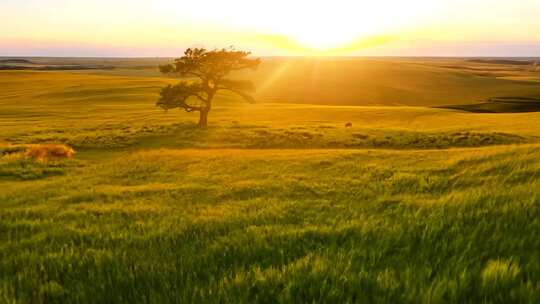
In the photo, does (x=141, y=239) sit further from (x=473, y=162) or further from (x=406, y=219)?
(x=473, y=162)

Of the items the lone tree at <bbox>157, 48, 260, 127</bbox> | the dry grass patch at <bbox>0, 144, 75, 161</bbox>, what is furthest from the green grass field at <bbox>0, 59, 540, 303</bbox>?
the lone tree at <bbox>157, 48, 260, 127</bbox>

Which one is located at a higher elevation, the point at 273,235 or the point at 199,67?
the point at 199,67

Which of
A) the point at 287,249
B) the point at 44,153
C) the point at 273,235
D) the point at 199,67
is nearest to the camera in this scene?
the point at 287,249

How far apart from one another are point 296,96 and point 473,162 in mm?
93295

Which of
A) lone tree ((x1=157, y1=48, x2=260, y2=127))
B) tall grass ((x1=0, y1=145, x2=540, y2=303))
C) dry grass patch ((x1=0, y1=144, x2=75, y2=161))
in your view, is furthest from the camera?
lone tree ((x1=157, y1=48, x2=260, y2=127))

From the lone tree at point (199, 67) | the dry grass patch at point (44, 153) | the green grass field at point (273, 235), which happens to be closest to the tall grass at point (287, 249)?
the green grass field at point (273, 235)

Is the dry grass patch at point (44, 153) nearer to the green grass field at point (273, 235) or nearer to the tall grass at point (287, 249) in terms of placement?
the green grass field at point (273, 235)

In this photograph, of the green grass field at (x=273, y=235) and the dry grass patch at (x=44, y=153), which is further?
the dry grass patch at (x=44, y=153)

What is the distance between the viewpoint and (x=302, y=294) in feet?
9.01

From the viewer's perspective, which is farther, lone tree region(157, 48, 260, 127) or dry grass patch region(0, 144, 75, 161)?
lone tree region(157, 48, 260, 127)

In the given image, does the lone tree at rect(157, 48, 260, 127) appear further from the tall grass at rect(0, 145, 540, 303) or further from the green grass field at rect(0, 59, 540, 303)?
the tall grass at rect(0, 145, 540, 303)

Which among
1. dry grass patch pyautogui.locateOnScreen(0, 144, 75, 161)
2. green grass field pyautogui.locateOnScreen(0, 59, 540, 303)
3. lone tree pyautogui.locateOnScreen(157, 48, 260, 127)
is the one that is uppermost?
lone tree pyautogui.locateOnScreen(157, 48, 260, 127)

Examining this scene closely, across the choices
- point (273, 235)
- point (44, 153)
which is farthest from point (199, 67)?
point (273, 235)

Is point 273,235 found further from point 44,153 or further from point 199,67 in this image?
point 199,67
